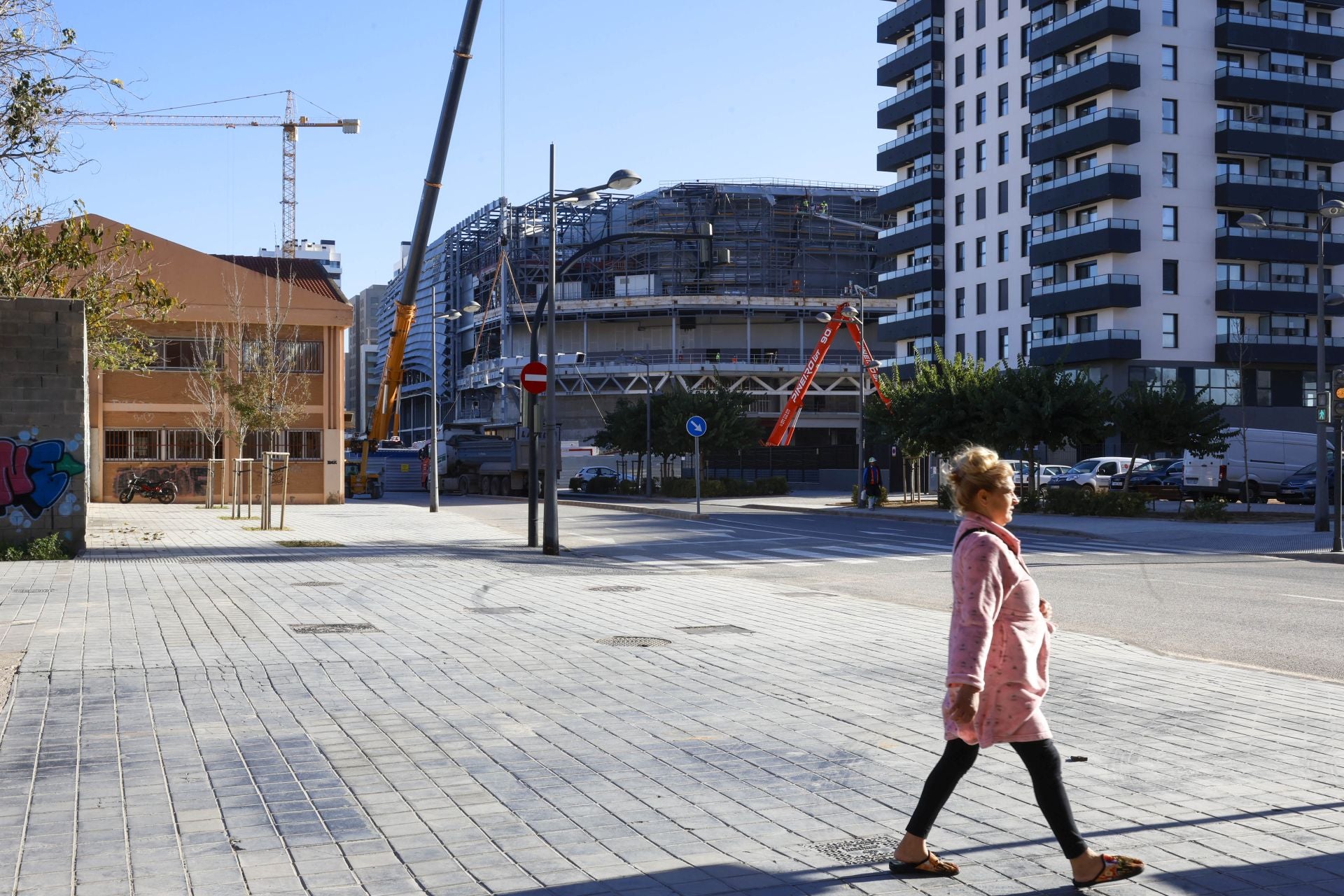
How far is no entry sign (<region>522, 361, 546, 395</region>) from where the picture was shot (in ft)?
76.4

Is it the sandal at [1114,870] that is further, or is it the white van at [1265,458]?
the white van at [1265,458]

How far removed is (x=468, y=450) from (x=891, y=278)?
26544mm

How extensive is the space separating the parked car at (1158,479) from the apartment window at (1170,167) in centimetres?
1848

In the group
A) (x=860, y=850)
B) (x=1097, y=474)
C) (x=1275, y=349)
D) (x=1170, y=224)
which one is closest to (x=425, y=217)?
(x=1097, y=474)

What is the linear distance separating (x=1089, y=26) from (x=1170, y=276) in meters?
11.4

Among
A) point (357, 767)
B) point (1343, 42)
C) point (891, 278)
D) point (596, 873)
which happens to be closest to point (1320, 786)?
point (596, 873)

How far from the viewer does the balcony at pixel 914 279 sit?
71.9m

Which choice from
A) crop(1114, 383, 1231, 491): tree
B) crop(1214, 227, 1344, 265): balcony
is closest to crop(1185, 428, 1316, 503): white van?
crop(1114, 383, 1231, 491): tree

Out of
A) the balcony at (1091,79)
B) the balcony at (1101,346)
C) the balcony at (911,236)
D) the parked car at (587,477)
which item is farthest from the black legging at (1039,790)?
the balcony at (911,236)

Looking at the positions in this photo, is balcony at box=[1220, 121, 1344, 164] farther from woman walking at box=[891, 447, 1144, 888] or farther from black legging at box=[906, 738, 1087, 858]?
black legging at box=[906, 738, 1087, 858]

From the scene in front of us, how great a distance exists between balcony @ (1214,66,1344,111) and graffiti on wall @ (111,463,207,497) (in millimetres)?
45527

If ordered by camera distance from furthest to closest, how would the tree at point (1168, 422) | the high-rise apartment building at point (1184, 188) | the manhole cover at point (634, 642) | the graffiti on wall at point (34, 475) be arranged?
1. the high-rise apartment building at point (1184, 188)
2. the tree at point (1168, 422)
3. the graffiti on wall at point (34, 475)
4. the manhole cover at point (634, 642)

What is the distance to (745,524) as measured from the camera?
111ft

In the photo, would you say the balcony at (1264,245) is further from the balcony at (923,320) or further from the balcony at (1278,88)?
the balcony at (923,320)
